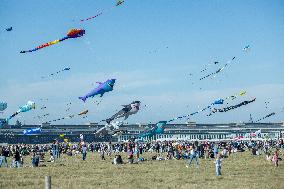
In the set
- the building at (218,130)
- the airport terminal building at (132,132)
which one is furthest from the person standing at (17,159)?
the building at (218,130)

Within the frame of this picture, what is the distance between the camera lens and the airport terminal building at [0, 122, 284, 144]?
411ft

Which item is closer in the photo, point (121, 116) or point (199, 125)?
point (121, 116)

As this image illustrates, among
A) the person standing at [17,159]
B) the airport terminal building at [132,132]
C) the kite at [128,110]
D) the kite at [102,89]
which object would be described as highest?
the airport terminal building at [132,132]

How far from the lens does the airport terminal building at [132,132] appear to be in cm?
12538


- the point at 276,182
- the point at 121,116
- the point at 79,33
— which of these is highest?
the point at 79,33

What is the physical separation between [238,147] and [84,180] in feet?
129

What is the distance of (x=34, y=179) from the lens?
68.7 feet

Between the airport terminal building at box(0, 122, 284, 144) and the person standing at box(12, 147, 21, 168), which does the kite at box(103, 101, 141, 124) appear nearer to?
the person standing at box(12, 147, 21, 168)

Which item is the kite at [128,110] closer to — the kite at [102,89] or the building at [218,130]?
the kite at [102,89]

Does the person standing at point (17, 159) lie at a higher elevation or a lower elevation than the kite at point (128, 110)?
lower

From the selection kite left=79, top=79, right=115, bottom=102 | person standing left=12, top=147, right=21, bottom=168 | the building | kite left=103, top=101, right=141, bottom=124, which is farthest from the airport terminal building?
kite left=79, top=79, right=115, bottom=102

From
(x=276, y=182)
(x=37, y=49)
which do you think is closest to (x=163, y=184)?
(x=276, y=182)

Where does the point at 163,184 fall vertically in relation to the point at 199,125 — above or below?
below

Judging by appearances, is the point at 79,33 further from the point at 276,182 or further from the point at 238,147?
the point at 238,147
